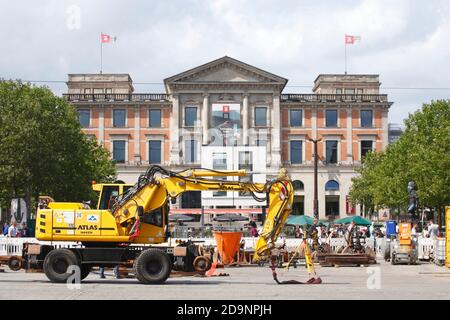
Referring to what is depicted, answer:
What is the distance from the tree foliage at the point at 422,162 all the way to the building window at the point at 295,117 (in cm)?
2683

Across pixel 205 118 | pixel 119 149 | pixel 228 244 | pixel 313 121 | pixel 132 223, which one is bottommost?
pixel 228 244

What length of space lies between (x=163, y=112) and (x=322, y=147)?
65.8 ft

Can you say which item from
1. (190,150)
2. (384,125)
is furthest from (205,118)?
(384,125)

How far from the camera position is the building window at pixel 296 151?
99250 mm

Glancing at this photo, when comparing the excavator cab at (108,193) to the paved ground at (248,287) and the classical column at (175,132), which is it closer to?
the paved ground at (248,287)

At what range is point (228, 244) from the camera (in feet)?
112

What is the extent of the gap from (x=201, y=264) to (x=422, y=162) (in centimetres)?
4020

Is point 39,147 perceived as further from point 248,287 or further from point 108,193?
point 248,287

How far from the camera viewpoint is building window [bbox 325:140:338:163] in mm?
99062

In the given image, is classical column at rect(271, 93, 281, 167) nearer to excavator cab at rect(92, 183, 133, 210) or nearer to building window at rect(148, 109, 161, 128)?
building window at rect(148, 109, 161, 128)
